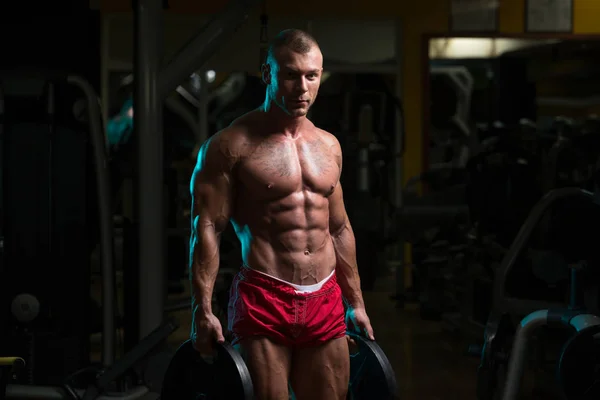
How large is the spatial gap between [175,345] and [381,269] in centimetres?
272

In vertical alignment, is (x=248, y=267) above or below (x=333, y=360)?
above

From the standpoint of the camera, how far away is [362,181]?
6.95 metres

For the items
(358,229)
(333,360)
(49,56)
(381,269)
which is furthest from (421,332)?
(333,360)

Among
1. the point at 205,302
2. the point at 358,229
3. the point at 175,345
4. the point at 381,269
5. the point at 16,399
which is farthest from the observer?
the point at 381,269

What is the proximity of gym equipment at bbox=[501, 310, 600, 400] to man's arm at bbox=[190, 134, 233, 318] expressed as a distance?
1537 mm

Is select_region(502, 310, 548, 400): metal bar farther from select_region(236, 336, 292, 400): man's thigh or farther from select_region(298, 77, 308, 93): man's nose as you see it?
select_region(298, 77, 308, 93): man's nose

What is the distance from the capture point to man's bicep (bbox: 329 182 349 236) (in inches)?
90.5

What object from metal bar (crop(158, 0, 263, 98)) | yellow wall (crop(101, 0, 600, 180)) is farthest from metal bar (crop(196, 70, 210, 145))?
metal bar (crop(158, 0, 263, 98))

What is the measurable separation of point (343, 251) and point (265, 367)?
39cm

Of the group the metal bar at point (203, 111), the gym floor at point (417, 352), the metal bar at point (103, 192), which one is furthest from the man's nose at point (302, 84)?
the metal bar at point (203, 111)

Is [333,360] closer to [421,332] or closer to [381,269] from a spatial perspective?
[421,332]

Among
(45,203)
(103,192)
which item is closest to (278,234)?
(103,192)

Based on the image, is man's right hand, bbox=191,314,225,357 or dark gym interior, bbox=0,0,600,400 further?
dark gym interior, bbox=0,0,600,400

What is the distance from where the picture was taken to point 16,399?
3.58 m
